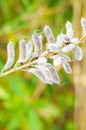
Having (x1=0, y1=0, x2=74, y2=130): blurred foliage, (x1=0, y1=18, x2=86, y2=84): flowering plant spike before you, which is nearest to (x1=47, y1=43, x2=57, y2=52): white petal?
(x1=0, y1=18, x2=86, y2=84): flowering plant spike

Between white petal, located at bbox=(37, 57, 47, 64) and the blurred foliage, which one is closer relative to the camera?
white petal, located at bbox=(37, 57, 47, 64)

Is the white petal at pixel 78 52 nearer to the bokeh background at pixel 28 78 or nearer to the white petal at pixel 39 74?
the white petal at pixel 39 74

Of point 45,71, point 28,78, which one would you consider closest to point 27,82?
point 28,78

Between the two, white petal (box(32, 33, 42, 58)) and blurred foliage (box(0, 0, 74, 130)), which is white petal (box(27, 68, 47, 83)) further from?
blurred foliage (box(0, 0, 74, 130))

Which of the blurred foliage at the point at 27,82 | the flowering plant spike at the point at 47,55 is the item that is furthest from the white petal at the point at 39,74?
the blurred foliage at the point at 27,82

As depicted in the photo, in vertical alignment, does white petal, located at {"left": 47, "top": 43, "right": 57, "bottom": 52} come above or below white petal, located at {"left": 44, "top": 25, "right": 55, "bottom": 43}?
below

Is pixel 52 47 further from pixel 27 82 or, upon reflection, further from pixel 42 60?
pixel 27 82
